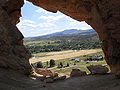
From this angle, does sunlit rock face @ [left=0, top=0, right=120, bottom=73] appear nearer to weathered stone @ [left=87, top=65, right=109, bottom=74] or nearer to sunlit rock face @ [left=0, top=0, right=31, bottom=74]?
sunlit rock face @ [left=0, top=0, right=31, bottom=74]

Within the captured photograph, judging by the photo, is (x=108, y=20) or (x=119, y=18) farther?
(x=108, y=20)

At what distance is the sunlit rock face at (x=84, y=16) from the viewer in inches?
1101

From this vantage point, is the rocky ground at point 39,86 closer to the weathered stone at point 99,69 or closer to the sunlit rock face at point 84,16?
the sunlit rock face at point 84,16

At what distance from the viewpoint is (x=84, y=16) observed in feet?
117

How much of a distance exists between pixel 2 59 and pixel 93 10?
13.6 meters

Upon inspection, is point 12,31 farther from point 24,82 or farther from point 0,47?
point 24,82

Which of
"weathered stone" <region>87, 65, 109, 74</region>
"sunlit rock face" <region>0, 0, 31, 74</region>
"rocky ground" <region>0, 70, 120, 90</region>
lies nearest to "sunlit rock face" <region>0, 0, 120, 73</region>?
"sunlit rock face" <region>0, 0, 31, 74</region>

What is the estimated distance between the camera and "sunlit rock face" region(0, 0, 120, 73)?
2795 cm

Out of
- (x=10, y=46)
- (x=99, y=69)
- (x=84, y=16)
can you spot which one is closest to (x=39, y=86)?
(x=10, y=46)

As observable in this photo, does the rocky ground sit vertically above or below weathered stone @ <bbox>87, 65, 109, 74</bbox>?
above

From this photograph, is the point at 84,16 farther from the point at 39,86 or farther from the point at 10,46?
the point at 39,86

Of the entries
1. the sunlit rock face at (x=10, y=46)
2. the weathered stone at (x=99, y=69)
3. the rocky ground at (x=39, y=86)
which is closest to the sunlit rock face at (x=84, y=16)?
the sunlit rock face at (x=10, y=46)

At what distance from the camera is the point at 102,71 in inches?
1251

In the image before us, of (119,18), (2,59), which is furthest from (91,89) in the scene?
(2,59)
